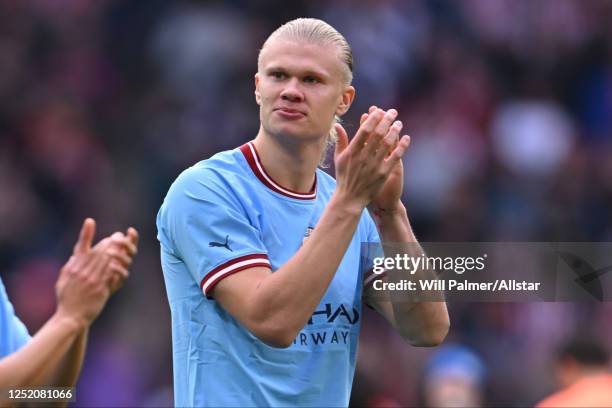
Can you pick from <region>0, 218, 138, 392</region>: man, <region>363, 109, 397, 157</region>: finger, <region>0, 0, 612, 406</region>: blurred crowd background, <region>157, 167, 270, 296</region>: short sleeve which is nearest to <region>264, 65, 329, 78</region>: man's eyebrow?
<region>157, 167, 270, 296</region>: short sleeve

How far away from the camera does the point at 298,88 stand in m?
3.96

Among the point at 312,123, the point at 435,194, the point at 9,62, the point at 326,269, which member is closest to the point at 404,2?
the point at 435,194

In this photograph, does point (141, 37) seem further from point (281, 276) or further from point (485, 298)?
point (281, 276)

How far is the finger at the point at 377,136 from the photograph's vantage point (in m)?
3.50

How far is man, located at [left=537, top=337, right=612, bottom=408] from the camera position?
575 cm

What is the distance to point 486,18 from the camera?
1041 centimetres

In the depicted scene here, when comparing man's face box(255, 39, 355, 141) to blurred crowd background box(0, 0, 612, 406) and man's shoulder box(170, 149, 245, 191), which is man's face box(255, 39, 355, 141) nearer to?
man's shoulder box(170, 149, 245, 191)

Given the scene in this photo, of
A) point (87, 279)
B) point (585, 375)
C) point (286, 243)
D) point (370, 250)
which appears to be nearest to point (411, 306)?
point (370, 250)

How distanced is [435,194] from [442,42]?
1699 mm

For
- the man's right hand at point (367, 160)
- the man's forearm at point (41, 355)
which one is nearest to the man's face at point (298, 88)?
the man's right hand at point (367, 160)

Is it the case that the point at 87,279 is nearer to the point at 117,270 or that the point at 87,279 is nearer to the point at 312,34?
the point at 117,270

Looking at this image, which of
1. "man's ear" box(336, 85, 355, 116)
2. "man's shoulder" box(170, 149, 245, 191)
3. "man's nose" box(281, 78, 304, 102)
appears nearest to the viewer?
"man's shoulder" box(170, 149, 245, 191)

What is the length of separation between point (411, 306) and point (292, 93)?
88 centimetres

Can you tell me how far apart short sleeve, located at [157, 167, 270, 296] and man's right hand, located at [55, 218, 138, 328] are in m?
0.63
